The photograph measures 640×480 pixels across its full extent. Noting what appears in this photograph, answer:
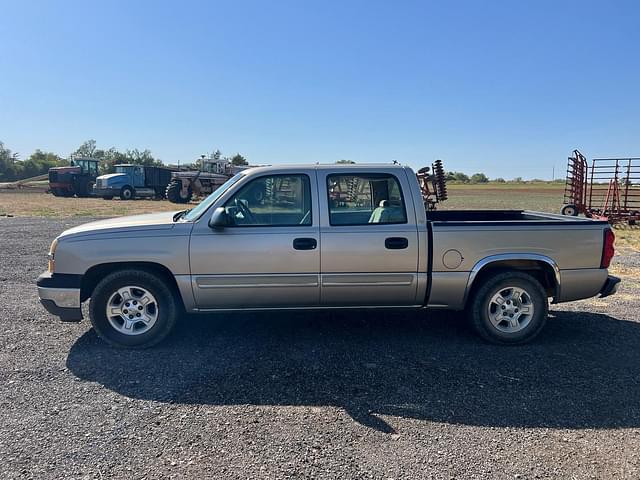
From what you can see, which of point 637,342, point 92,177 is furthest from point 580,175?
point 92,177

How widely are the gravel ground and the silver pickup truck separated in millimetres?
434

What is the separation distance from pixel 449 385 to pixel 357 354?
94 cm

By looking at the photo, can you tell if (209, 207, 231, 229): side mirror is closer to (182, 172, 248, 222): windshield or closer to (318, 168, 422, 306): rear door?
(182, 172, 248, 222): windshield

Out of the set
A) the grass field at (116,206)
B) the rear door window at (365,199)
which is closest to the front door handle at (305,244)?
the rear door window at (365,199)

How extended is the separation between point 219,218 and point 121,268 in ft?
3.78

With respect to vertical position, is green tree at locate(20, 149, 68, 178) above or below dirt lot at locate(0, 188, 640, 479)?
above

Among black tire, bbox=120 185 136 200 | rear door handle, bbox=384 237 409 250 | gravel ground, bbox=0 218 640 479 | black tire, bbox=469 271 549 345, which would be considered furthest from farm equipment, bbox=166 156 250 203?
black tire, bbox=469 271 549 345

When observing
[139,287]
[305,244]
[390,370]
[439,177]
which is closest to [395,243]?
[305,244]

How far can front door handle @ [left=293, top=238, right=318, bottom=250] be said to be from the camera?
13.8 feet

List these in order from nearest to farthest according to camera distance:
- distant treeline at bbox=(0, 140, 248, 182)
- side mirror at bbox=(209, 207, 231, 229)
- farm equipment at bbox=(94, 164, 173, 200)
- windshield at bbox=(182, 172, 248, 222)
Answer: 1. side mirror at bbox=(209, 207, 231, 229)
2. windshield at bbox=(182, 172, 248, 222)
3. farm equipment at bbox=(94, 164, 173, 200)
4. distant treeline at bbox=(0, 140, 248, 182)

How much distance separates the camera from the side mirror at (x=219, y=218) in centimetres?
410

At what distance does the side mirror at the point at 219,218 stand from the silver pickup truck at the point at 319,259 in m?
0.02

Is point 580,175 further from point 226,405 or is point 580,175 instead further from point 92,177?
point 92,177

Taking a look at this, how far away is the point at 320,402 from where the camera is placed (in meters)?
3.37
